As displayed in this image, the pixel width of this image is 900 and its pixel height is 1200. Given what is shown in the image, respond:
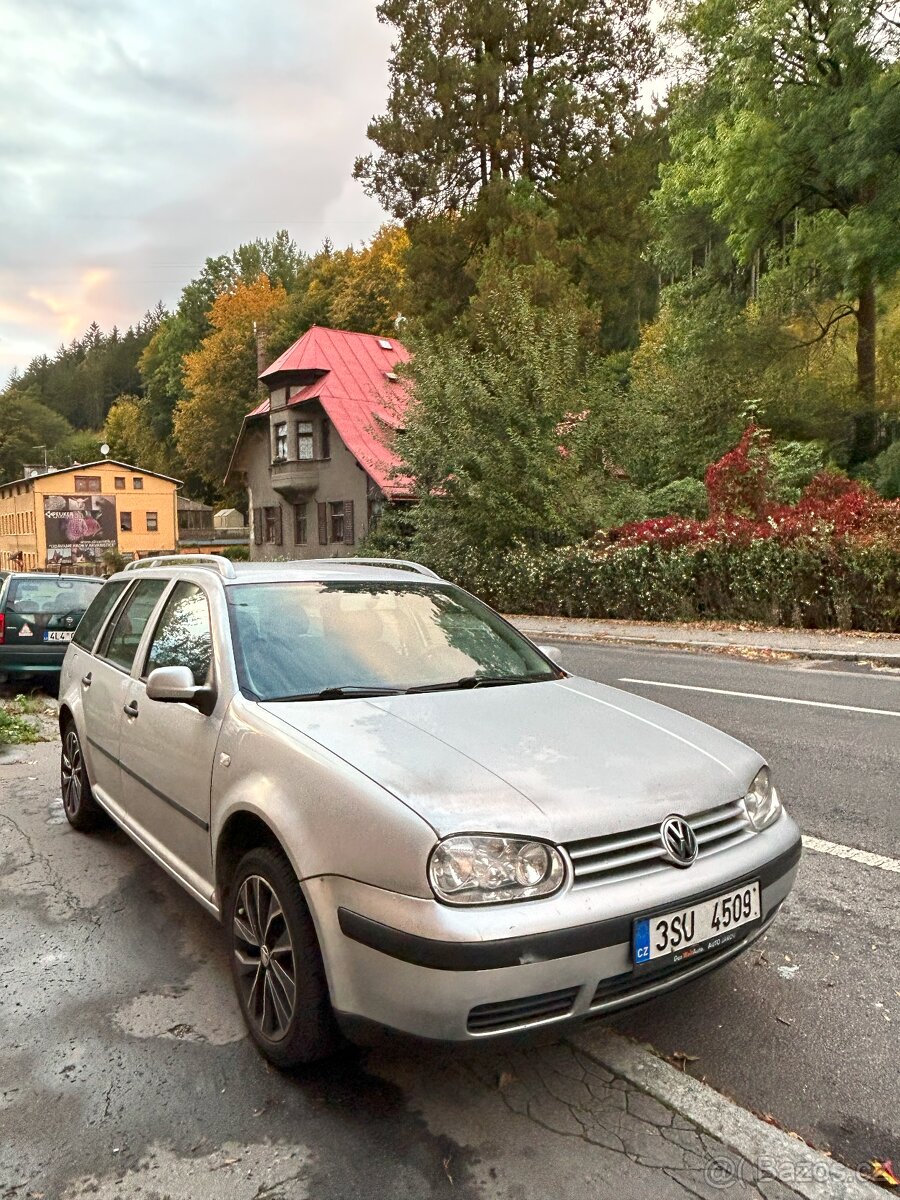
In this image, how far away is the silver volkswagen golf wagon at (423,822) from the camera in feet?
8.07

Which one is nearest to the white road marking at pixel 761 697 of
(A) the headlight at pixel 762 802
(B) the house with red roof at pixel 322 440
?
(A) the headlight at pixel 762 802

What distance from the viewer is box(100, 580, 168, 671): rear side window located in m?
4.58

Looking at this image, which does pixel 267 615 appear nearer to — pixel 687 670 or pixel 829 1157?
pixel 829 1157

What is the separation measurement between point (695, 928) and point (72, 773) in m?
4.10

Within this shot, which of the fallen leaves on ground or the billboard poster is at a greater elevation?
the billboard poster

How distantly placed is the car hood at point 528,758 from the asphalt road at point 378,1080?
610 mm

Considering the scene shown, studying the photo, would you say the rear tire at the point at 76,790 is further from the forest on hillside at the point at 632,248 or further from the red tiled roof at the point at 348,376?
the red tiled roof at the point at 348,376

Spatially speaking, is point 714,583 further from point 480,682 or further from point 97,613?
point 480,682

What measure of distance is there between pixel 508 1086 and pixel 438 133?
3795cm

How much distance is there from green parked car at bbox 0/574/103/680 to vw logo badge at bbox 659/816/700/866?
991 cm

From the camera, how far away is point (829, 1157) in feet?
8.04

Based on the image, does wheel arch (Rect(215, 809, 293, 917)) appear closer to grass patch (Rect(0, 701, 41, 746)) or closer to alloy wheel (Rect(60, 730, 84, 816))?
alloy wheel (Rect(60, 730, 84, 816))

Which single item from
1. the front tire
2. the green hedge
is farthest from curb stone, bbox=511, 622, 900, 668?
the front tire

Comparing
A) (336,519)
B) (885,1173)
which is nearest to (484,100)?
(336,519)
